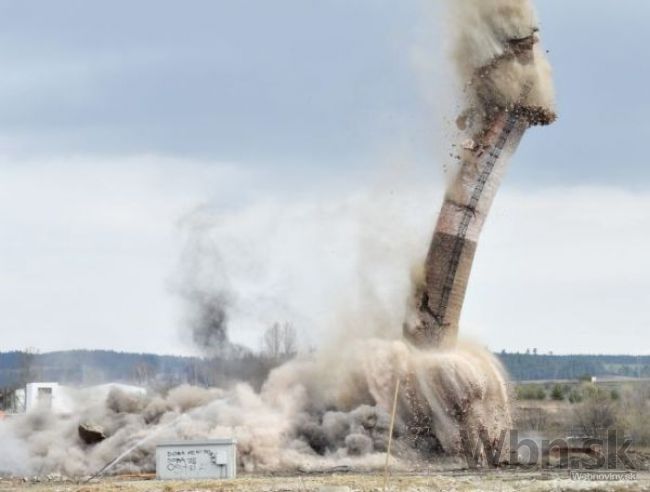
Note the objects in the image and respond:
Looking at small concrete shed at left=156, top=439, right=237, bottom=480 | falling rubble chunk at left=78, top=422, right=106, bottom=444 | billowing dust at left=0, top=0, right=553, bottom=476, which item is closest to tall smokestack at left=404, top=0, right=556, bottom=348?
billowing dust at left=0, top=0, right=553, bottom=476

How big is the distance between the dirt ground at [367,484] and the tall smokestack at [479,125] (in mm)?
10091

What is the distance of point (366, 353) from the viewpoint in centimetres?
6706

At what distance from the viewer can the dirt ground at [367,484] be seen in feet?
172

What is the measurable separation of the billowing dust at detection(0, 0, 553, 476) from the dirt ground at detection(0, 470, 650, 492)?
556 cm

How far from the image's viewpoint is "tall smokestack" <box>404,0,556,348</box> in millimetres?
63750

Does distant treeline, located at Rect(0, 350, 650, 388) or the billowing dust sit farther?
distant treeline, located at Rect(0, 350, 650, 388)

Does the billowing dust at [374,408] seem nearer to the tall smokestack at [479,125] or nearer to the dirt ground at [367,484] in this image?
the tall smokestack at [479,125]

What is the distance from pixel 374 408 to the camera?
65938 mm

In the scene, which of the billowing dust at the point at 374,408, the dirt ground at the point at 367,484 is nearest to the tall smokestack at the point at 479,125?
the billowing dust at the point at 374,408

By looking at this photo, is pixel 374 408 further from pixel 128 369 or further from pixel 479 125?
pixel 128 369

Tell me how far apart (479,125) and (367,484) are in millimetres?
20050

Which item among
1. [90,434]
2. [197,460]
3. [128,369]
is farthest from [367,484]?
[128,369]

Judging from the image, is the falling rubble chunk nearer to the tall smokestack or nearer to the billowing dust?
the billowing dust

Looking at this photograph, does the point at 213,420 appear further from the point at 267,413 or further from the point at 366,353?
the point at 366,353
